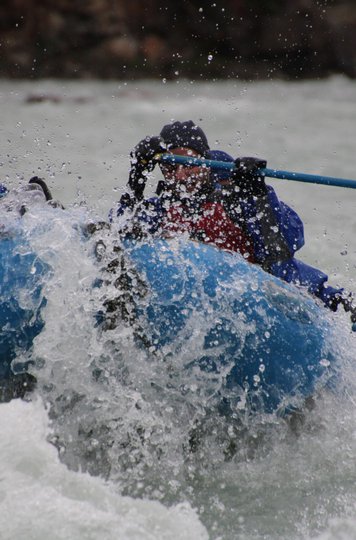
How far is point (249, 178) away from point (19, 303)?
931 mm

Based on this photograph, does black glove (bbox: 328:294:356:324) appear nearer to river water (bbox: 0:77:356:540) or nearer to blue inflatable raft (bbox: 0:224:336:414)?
river water (bbox: 0:77:356:540)

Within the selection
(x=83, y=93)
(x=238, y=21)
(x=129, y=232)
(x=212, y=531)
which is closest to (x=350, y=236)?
(x=129, y=232)

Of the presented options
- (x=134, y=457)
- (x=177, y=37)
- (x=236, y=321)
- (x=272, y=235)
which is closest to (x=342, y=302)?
(x=272, y=235)

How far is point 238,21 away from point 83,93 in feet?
9.83

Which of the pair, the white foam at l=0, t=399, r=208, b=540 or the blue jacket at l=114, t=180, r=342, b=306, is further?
the blue jacket at l=114, t=180, r=342, b=306

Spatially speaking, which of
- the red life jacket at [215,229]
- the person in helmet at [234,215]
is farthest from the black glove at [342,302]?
the red life jacket at [215,229]

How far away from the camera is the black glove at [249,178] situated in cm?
299

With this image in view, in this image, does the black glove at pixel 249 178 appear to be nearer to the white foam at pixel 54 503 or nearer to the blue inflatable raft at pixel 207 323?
the blue inflatable raft at pixel 207 323

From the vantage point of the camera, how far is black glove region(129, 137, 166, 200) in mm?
3223

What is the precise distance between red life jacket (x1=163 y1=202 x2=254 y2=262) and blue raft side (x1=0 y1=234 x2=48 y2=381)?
600 mm

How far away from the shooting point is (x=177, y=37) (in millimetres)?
13906

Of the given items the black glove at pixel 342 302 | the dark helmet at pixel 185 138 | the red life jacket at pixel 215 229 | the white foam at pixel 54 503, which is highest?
the dark helmet at pixel 185 138

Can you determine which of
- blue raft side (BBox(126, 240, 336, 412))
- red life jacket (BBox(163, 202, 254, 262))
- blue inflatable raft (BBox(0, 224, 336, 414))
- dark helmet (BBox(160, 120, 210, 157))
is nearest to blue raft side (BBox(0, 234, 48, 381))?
blue inflatable raft (BBox(0, 224, 336, 414))

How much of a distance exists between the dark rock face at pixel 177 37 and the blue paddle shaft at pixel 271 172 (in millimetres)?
10562
